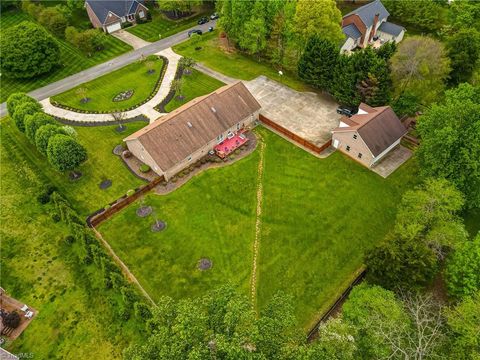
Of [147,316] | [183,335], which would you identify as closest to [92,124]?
[147,316]

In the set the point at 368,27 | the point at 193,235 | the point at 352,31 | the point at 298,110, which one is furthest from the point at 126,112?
the point at 368,27

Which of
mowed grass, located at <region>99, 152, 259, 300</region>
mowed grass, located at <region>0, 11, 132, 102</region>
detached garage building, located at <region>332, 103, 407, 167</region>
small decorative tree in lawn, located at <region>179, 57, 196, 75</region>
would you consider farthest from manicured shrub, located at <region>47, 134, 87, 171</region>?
detached garage building, located at <region>332, 103, 407, 167</region>

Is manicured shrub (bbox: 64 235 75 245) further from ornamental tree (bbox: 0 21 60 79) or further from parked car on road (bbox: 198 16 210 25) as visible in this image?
parked car on road (bbox: 198 16 210 25)

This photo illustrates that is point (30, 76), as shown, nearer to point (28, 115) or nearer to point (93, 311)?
point (28, 115)

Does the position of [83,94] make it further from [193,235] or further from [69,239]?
[193,235]

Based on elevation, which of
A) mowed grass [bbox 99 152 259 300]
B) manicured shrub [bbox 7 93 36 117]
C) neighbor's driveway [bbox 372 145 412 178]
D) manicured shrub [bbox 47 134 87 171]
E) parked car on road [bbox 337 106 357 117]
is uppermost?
manicured shrub [bbox 7 93 36 117]
